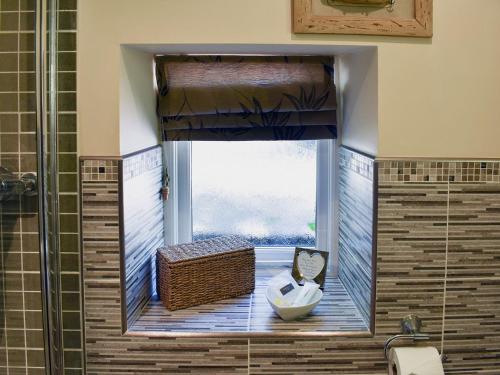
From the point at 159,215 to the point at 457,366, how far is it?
109 cm

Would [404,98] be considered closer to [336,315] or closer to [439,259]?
[439,259]

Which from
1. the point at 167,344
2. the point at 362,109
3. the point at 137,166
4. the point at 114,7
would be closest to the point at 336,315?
the point at 167,344

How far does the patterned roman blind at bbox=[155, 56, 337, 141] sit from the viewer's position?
1.89 meters

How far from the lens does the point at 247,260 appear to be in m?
1.88

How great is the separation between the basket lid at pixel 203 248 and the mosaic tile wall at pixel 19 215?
43cm

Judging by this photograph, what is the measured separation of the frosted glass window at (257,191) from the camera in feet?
6.81

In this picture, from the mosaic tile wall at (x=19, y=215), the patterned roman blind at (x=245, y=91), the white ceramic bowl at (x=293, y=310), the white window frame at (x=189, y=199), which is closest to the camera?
the mosaic tile wall at (x=19, y=215)

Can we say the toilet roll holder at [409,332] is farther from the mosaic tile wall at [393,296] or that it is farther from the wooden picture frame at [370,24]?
the wooden picture frame at [370,24]

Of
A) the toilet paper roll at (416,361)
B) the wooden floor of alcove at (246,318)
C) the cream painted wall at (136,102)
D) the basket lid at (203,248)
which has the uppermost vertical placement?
the cream painted wall at (136,102)

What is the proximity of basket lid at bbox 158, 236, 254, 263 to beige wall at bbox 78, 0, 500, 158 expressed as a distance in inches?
16.4

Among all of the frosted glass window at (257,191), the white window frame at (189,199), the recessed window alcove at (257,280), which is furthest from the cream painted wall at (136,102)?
the frosted glass window at (257,191)

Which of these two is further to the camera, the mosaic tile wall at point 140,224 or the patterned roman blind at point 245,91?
the patterned roman blind at point 245,91

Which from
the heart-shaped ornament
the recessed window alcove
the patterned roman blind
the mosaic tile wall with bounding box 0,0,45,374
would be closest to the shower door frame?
the mosaic tile wall with bounding box 0,0,45,374

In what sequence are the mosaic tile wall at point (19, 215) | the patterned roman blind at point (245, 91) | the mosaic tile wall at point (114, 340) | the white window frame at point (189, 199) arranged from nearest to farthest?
the mosaic tile wall at point (19, 215)
the mosaic tile wall at point (114, 340)
the patterned roman blind at point (245, 91)
the white window frame at point (189, 199)
